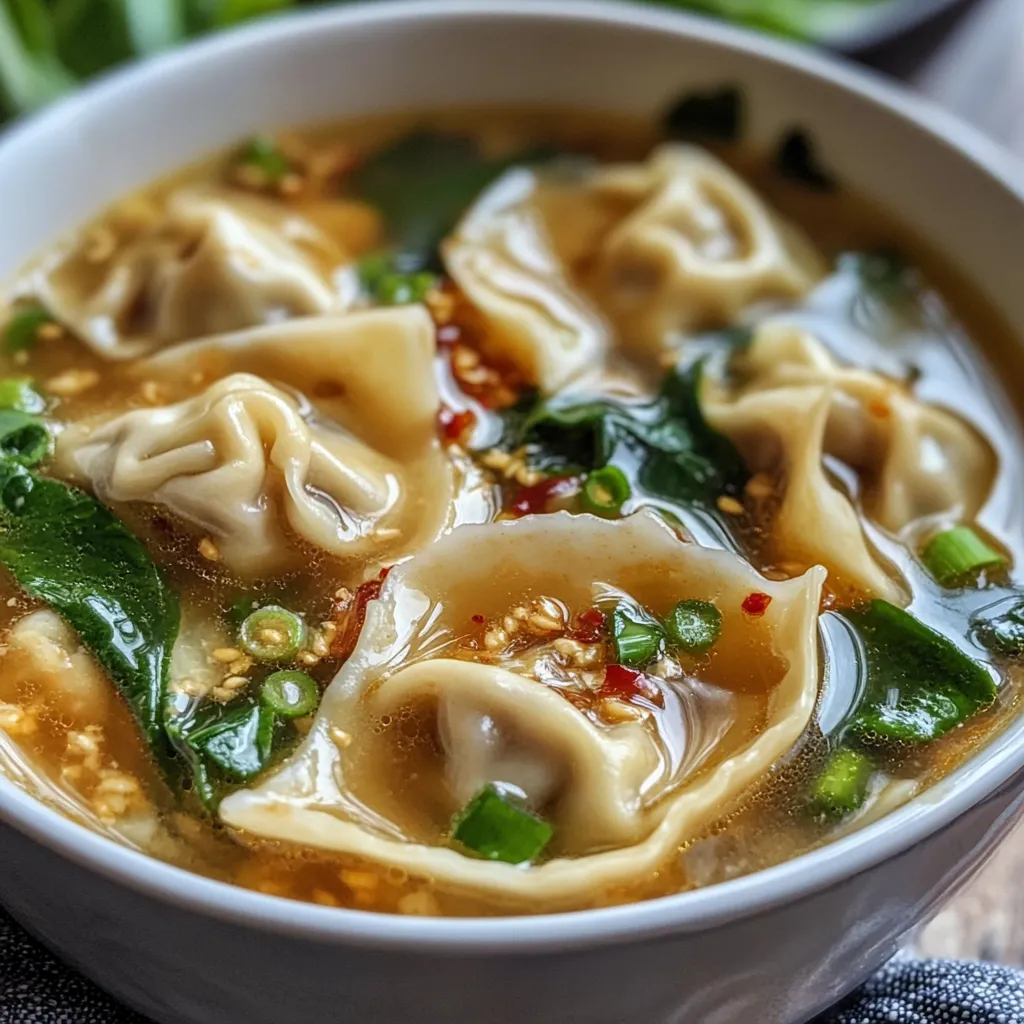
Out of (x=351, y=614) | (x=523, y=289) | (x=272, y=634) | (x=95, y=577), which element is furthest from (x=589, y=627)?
(x=523, y=289)

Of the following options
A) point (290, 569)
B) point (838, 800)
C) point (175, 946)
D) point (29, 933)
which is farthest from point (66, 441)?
point (838, 800)

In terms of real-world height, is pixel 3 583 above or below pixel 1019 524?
below

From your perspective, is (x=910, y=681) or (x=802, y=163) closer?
(x=910, y=681)

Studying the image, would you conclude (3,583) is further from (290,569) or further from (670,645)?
(670,645)

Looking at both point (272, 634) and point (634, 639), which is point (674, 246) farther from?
point (272, 634)

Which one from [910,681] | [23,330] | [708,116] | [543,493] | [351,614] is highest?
[708,116]

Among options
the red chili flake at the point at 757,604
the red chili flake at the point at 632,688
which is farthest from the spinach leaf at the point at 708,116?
the red chili flake at the point at 632,688
